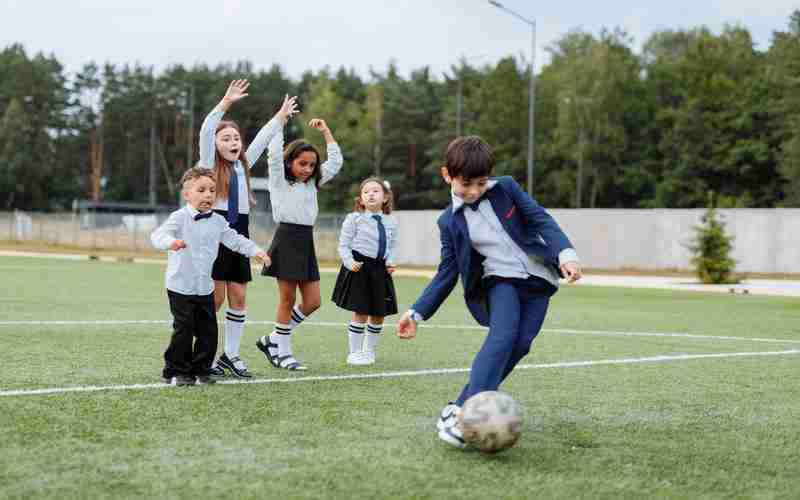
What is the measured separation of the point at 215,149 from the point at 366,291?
1922mm

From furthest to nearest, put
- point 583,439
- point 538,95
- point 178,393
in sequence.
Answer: point 538,95 → point 178,393 → point 583,439

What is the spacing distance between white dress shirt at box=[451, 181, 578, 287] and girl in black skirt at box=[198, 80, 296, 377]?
2.66m

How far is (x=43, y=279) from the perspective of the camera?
21.2m

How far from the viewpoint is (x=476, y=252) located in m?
5.25

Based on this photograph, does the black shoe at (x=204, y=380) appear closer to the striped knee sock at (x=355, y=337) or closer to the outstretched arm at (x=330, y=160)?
the striped knee sock at (x=355, y=337)

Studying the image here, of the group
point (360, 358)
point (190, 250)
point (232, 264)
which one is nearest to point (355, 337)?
point (360, 358)

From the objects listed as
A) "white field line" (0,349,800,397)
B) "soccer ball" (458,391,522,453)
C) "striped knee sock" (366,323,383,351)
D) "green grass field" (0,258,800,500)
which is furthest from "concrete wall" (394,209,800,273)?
"soccer ball" (458,391,522,453)

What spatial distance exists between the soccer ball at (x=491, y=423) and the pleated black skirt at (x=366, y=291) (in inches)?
148

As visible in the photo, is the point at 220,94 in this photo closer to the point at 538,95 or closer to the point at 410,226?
the point at 538,95

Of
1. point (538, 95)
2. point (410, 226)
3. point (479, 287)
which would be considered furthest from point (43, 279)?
point (538, 95)

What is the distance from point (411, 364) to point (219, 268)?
1755 millimetres

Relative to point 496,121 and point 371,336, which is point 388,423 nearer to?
point 371,336

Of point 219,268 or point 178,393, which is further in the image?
point 219,268

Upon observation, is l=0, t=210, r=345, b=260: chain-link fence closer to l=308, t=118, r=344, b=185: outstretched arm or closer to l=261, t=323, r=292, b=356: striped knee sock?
l=308, t=118, r=344, b=185: outstretched arm
